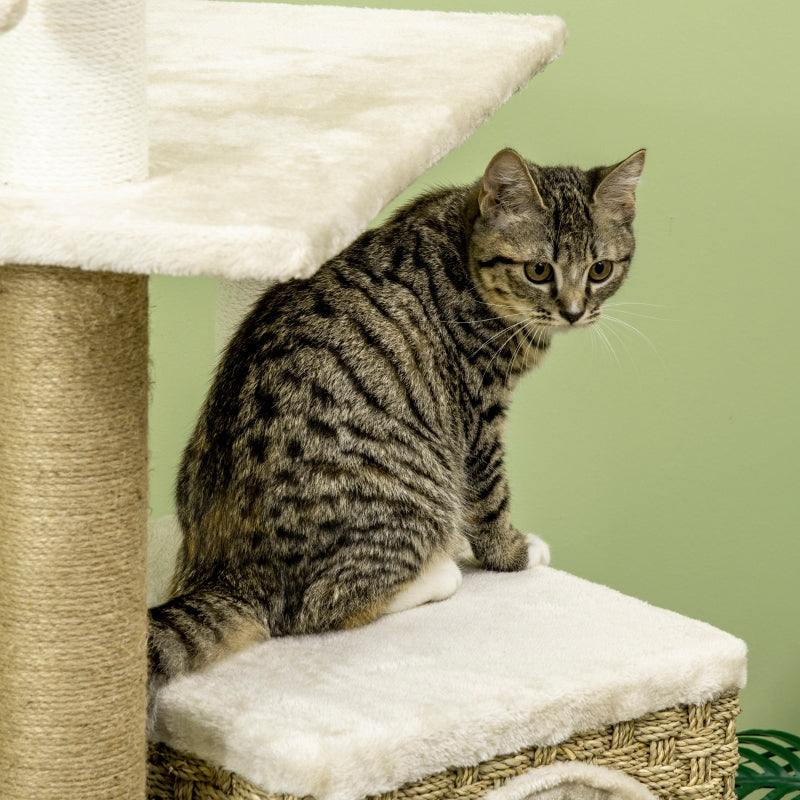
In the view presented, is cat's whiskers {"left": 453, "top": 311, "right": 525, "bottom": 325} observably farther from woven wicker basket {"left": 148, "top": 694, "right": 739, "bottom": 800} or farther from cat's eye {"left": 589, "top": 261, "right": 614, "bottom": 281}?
woven wicker basket {"left": 148, "top": 694, "right": 739, "bottom": 800}

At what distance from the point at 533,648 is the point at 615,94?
121 centimetres

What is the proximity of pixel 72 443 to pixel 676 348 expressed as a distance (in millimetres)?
1637

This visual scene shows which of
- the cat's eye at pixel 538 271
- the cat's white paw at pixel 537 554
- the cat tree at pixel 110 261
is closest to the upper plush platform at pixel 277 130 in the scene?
the cat tree at pixel 110 261

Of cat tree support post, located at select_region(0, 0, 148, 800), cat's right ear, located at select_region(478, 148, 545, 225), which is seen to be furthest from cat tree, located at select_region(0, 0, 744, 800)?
cat's right ear, located at select_region(478, 148, 545, 225)

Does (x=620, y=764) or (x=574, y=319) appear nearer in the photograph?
(x=620, y=764)

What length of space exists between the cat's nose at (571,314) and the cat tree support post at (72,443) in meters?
0.70

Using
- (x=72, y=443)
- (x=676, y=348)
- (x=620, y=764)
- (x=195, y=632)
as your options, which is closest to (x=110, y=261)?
(x=72, y=443)

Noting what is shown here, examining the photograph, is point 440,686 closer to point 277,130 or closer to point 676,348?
point 277,130

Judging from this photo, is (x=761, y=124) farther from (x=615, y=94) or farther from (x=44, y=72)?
(x=44, y=72)

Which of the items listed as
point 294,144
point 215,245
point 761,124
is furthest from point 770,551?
point 215,245

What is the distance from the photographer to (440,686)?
1.55 m

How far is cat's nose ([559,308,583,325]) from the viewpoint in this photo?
6.06 ft

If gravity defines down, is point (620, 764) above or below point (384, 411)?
below

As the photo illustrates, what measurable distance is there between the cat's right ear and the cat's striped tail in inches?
23.7
